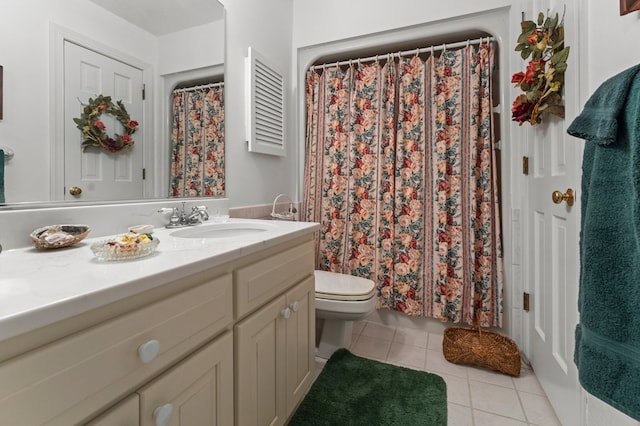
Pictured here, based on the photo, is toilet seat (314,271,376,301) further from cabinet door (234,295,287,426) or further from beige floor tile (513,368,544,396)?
beige floor tile (513,368,544,396)

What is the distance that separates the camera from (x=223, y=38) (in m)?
1.49

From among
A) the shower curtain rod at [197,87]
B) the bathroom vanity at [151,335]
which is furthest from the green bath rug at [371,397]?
the shower curtain rod at [197,87]

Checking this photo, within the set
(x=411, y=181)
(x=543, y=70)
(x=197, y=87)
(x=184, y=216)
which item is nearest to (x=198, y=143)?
(x=197, y=87)

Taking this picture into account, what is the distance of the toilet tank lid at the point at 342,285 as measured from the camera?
61.0 inches

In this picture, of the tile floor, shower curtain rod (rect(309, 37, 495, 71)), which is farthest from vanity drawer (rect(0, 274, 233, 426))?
shower curtain rod (rect(309, 37, 495, 71))

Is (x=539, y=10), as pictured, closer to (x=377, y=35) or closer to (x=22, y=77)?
(x=377, y=35)

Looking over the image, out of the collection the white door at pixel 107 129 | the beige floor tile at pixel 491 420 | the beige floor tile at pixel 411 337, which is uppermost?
the white door at pixel 107 129

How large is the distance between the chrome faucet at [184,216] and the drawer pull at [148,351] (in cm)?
72

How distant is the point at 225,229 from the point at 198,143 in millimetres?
446

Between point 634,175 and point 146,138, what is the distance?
141 centimetres

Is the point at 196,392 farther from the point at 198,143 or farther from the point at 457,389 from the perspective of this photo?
the point at 457,389

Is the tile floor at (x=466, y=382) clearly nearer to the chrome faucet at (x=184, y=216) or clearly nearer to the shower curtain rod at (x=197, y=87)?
the chrome faucet at (x=184, y=216)

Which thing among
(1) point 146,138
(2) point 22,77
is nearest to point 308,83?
(1) point 146,138

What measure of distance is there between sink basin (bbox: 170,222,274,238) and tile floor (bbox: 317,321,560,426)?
0.88m
